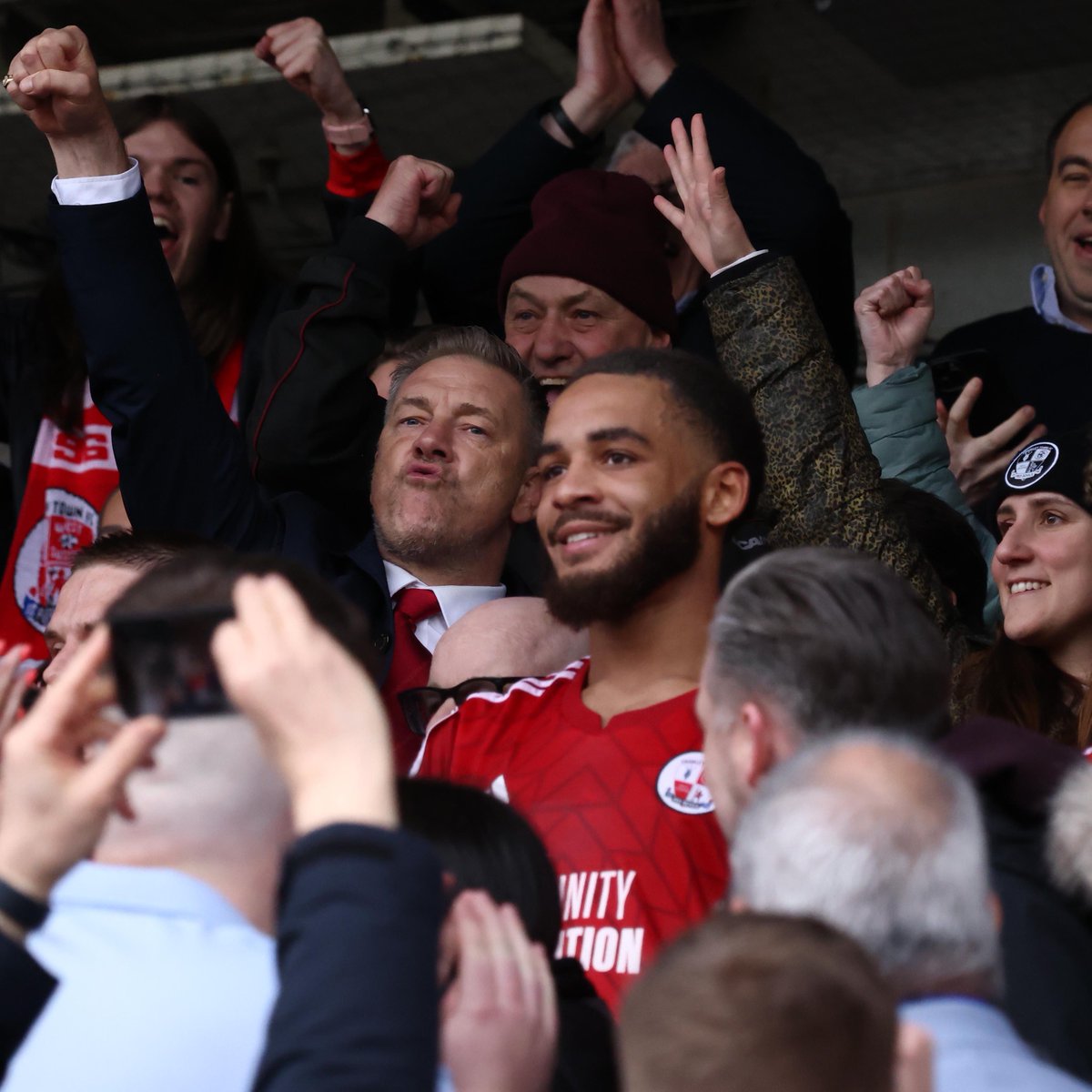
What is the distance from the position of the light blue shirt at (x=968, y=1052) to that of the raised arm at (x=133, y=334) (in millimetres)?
1919

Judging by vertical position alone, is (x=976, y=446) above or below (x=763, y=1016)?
below

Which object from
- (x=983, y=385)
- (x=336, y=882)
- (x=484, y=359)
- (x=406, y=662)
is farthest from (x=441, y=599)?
(x=336, y=882)

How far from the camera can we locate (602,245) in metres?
3.53

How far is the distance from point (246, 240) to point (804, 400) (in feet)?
4.24

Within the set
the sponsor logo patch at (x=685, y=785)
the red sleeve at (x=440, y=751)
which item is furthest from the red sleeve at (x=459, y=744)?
the sponsor logo patch at (x=685, y=785)

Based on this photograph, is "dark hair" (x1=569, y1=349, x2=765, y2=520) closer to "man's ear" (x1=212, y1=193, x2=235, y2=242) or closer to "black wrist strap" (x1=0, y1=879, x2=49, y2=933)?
"man's ear" (x1=212, y1=193, x2=235, y2=242)

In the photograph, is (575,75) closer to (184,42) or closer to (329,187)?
(329,187)

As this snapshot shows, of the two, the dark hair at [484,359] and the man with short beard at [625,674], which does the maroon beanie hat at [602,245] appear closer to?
the dark hair at [484,359]

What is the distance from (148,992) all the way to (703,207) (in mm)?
2150

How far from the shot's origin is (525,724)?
8.38ft

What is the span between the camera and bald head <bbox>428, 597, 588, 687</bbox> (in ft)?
9.00

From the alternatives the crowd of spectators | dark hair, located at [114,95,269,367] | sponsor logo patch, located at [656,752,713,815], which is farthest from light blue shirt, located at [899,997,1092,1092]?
dark hair, located at [114,95,269,367]

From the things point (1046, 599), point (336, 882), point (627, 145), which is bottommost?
point (1046, 599)

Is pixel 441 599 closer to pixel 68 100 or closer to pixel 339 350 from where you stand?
pixel 339 350
